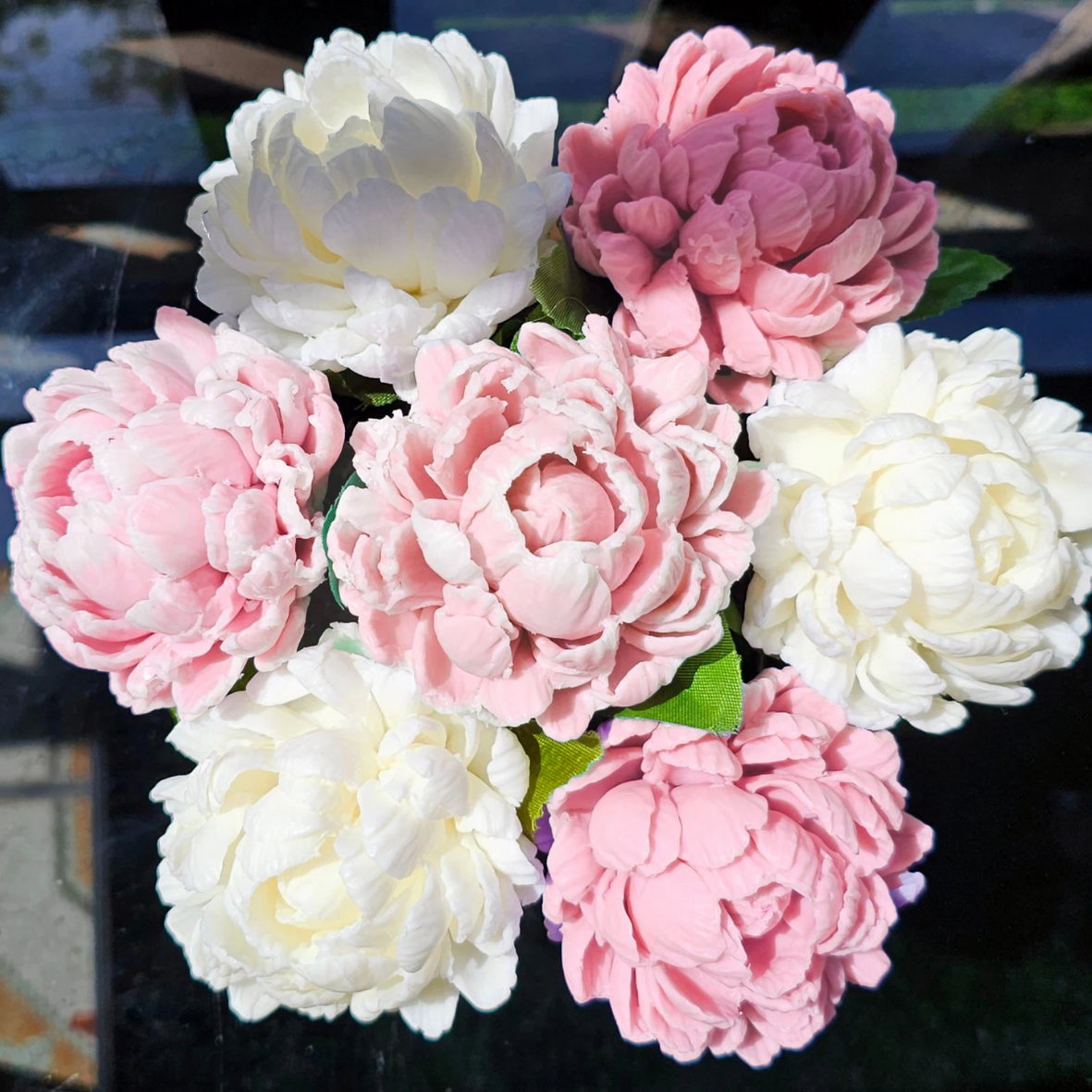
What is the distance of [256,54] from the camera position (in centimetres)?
66

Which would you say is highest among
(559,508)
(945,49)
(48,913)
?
(945,49)

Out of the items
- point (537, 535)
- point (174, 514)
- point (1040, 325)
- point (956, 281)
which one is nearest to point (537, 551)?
point (537, 535)

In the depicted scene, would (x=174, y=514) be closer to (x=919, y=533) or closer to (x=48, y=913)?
(x=919, y=533)

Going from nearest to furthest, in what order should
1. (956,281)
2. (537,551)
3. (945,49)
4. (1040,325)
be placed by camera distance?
(537,551), (956,281), (1040,325), (945,49)

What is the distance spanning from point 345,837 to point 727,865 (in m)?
0.12

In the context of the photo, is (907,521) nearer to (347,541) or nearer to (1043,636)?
(1043,636)

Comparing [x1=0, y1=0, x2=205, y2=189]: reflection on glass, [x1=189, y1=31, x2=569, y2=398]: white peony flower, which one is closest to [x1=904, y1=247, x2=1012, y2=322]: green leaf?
[x1=189, y1=31, x2=569, y2=398]: white peony flower

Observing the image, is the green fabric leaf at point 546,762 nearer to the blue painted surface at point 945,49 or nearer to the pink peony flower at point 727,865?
the pink peony flower at point 727,865

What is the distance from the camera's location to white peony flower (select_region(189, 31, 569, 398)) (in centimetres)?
27

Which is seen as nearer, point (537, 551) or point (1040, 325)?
point (537, 551)

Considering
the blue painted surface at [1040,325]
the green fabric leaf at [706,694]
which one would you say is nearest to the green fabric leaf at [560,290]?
the green fabric leaf at [706,694]

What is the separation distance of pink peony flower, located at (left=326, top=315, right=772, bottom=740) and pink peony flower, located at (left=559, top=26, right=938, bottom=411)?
0.22 feet

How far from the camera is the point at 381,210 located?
262 millimetres

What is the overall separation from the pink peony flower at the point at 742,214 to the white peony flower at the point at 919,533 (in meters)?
0.03
